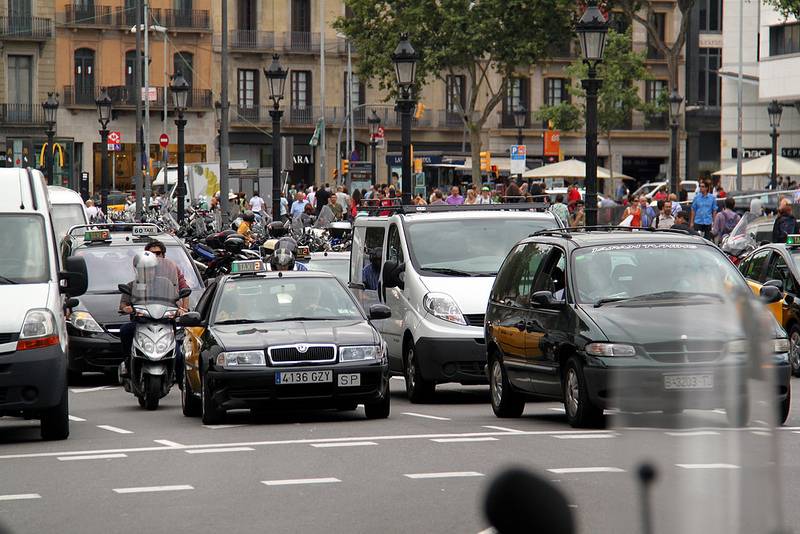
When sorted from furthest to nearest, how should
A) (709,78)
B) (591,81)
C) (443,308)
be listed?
1. (709,78)
2. (591,81)
3. (443,308)

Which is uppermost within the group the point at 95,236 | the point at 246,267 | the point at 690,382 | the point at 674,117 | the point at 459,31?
the point at 459,31

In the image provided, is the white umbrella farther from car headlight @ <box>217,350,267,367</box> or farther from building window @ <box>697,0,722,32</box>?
car headlight @ <box>217,350,267,367</box>

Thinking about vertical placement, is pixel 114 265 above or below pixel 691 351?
below

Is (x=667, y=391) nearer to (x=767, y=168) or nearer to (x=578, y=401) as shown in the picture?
(x=578, y=401)

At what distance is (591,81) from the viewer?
75.0 feet

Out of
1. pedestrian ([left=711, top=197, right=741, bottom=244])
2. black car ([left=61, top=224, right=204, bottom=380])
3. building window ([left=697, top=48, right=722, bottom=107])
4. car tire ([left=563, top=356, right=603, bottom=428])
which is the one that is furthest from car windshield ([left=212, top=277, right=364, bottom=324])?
building window ([left=697, top=48, right=722, bottom=107])

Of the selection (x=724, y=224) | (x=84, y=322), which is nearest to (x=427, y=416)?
(x=84, y=322)

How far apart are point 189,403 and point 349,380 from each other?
2.05 metres

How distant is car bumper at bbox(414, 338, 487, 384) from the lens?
54.4 feet

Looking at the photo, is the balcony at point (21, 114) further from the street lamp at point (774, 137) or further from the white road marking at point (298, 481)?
the white road marking at point (298, 481)

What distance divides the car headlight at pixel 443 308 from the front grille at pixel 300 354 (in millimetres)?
2665

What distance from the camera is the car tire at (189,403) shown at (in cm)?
1559

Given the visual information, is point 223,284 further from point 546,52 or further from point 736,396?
point 546,52

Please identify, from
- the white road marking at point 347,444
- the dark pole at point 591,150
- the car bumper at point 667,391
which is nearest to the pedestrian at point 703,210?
the dark pole at point 591,150
